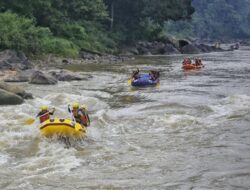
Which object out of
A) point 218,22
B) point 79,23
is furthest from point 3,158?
point 218,22

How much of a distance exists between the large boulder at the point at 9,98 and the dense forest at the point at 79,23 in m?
16.4

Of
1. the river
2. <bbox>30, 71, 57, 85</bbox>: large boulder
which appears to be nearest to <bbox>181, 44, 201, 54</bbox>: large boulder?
<bbox>30, 71, 57, 85</bbox>: large boulder

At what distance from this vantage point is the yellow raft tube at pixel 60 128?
39.0ft

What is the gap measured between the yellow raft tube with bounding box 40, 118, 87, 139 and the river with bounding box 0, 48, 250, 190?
0.63 ft

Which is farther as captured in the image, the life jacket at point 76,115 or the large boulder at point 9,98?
the large boulder at point 9,98

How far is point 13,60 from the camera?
30531 millimetres

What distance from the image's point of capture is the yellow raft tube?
11.9m

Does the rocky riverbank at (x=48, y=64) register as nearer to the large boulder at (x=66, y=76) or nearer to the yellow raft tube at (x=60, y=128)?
the large boulder at (x=66, y=76)

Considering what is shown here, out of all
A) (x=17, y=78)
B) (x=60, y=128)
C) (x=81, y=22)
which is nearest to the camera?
(x=60, y=128)

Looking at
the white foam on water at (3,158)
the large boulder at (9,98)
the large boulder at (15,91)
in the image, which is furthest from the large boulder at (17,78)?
the white foam on water at (3,158)

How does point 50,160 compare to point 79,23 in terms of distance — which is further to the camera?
point 79,23

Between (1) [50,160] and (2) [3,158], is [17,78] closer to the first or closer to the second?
(2) [3,158]

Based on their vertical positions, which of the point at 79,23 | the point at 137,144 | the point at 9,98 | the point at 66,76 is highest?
the point at 79,23

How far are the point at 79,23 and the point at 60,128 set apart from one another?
118ft
